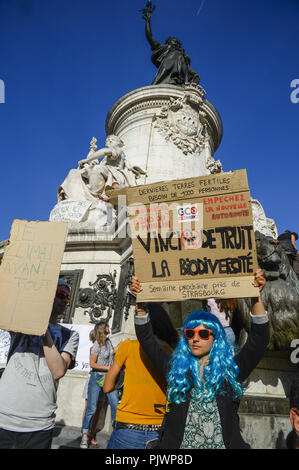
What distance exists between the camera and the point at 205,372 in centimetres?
198

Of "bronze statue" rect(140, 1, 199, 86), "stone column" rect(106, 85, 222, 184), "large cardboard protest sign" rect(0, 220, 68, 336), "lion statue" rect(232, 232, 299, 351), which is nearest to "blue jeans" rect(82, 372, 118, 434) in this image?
"lion statue" rect(232, 232, 299, 351)

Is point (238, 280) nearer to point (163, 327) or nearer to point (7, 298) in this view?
point (163, 327)

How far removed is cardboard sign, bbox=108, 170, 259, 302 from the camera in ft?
7.91

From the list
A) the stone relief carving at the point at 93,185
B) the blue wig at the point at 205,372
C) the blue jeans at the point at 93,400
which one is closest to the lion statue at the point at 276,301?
the blue jeans at the point at 93,400

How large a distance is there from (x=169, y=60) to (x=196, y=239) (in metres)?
16.6

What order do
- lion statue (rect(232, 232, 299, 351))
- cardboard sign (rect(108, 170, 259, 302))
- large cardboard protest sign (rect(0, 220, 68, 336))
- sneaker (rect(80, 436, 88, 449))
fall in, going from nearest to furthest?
1. large cardboard protest sign (rect(0, 220, 68, 336))
2. cardboard sign (rect(108, 170, 259, 302))
3. sneaker (rect(80, 436, 88, 449))
4. lion statue (rect(232, 232, 299, 351))

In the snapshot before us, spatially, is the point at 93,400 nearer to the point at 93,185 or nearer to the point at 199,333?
the point at 199,333

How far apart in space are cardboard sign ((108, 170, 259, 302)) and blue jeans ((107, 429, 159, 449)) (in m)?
0.88

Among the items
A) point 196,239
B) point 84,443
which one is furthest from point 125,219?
point 196,239

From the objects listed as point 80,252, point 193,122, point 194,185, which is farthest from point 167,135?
point 194,185

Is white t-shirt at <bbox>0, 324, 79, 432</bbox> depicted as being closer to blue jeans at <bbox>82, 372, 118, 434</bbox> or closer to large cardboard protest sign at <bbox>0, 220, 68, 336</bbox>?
large cardboard protest sign at <bbox>0, 220, 68, 336</bbox>

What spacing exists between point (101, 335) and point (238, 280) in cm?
306

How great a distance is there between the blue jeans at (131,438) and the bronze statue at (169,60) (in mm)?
16021
